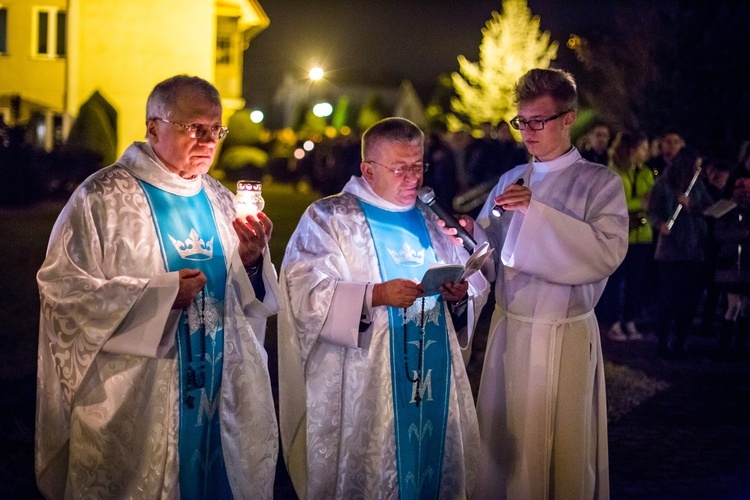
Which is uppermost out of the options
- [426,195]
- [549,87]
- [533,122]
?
[549,87]

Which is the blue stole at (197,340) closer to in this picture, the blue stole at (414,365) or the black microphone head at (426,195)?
the blue stole at (414,365)

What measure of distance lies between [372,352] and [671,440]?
11.0ft

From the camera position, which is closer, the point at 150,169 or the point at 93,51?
the point at 150,169

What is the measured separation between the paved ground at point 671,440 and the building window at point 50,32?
19.5m

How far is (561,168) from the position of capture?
16.1ft

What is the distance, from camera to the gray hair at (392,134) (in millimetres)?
4629

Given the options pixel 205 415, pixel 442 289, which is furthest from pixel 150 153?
pixel 442 289

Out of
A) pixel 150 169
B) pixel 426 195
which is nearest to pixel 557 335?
pixel 426 195

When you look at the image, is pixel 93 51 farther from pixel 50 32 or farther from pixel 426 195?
pixel 426 195

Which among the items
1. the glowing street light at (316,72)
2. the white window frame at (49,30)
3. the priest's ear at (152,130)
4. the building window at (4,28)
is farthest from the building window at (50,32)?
the priest's ear at (152,130)

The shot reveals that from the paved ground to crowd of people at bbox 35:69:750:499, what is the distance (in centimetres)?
125

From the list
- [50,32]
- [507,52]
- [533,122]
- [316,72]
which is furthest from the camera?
[507,52]

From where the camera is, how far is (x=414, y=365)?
4.73m

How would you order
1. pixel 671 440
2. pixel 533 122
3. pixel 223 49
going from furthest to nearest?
pixel 223 49, pixel 671 440, pixel 533 122
